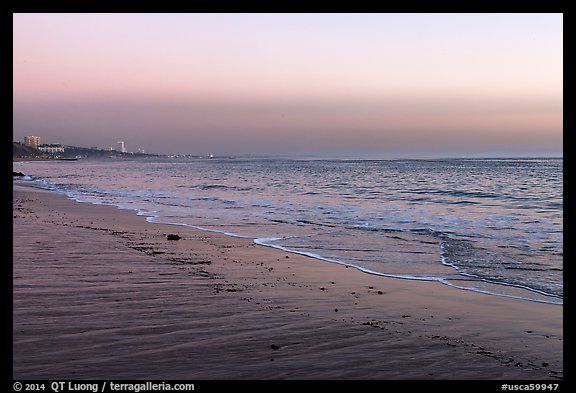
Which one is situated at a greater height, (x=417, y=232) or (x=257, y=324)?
(x=257, y=324)

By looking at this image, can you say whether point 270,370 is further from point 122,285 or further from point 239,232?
point 239,232

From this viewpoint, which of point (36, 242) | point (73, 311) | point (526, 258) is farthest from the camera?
point (36, 242)

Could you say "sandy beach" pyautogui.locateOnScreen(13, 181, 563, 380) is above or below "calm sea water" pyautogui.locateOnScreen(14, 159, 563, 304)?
above

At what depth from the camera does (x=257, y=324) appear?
5.93 m

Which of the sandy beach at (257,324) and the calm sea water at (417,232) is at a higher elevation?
the sandy beach at (257,324)

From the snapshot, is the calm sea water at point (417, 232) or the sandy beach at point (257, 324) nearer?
the sandy beach at point (257, 324)

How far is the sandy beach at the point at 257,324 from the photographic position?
4648mm

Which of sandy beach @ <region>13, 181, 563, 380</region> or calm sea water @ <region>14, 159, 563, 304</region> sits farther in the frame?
calm sea water @ <region>14, 159, 563, 304</region>

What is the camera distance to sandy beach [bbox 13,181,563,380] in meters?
4.65
